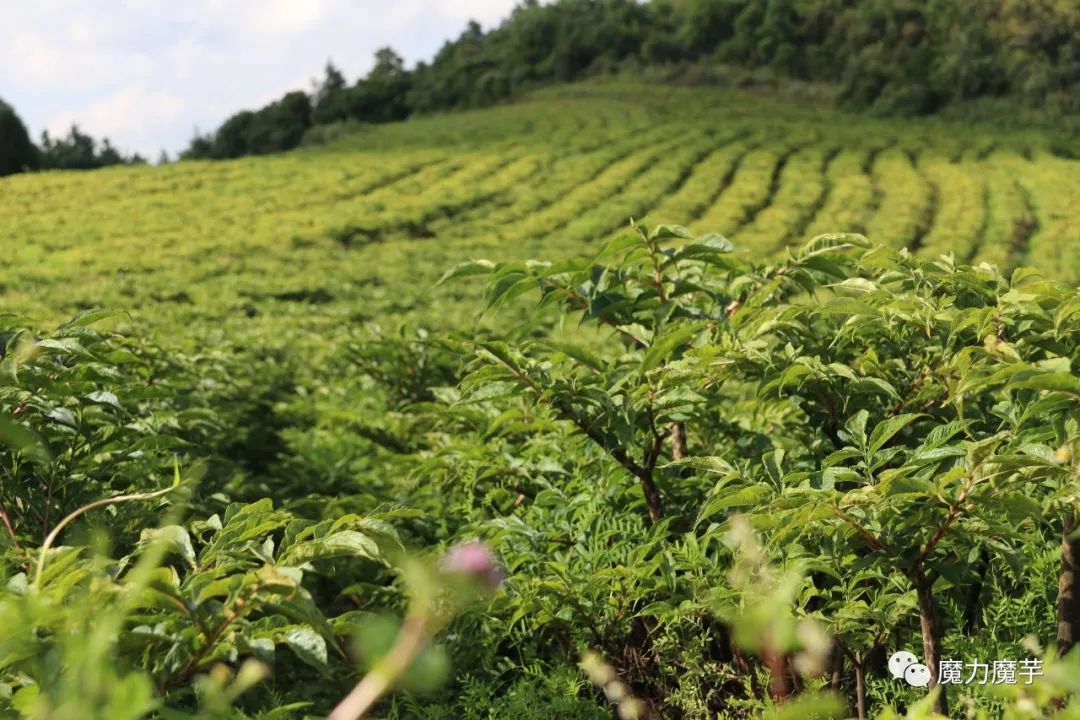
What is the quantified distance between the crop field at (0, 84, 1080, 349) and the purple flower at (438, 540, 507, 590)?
5.15 meters

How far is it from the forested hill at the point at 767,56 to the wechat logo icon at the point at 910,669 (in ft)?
136

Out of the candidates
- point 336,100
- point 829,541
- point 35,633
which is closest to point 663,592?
point 829,541

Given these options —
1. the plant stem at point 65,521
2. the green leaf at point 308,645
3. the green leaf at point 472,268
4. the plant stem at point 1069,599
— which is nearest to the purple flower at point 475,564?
the green leaf at point 308,645

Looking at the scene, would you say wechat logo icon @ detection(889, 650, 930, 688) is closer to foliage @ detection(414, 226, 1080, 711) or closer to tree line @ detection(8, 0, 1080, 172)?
foliage @ detection(414, 226, 1080, 711)

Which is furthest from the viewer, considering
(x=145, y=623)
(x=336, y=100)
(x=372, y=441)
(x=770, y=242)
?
(x=336, y=100)

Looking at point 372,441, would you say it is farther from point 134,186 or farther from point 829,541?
point 134,186

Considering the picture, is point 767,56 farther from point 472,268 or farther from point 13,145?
point 472,268

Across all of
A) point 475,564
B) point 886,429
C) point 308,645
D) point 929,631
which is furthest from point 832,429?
point 475,564

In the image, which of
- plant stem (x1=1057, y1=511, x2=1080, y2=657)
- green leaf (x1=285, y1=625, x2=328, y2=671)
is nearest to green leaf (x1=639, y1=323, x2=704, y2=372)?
plant stem (x1=1057, y1=511, x2=1080, y2=657)

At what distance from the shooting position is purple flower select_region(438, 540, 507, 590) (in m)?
0.57

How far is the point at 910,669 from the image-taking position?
56.1 inches

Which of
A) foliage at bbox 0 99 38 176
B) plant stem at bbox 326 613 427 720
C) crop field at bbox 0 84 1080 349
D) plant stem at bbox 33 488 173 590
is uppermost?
foliage at bbox 0 99 38 176

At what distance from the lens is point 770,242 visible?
1759cm

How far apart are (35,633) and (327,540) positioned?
0.33 meters
